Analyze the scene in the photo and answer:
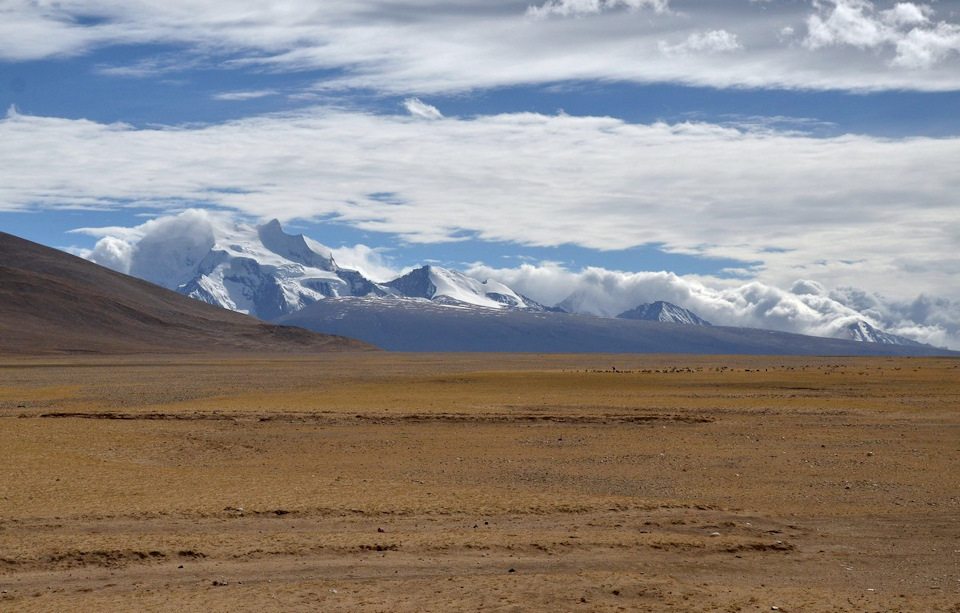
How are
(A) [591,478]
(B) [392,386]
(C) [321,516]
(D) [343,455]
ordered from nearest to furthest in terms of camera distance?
(C) [321,516]
(A) [591,478]
(D) [343,455]
(B) [392,386]

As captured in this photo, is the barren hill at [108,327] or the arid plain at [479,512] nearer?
the arid plain at [479,512]

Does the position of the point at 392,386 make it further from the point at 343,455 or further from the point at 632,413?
the point at 343,455

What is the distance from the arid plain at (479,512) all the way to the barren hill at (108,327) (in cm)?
12776

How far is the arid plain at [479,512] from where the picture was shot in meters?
11.3

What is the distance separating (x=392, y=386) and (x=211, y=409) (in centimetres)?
1796

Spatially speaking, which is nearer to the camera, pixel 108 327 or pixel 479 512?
pixel 479 512

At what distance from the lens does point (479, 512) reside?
610 inches

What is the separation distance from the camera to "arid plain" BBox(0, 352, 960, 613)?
11.3 metres

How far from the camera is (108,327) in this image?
17012 cm

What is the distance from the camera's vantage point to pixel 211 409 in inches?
1359

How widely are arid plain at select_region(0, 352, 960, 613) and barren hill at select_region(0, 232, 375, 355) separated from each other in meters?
128

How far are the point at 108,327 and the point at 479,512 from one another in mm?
168132

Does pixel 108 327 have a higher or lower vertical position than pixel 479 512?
lower

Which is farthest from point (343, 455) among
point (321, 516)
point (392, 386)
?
point (392, 386)
